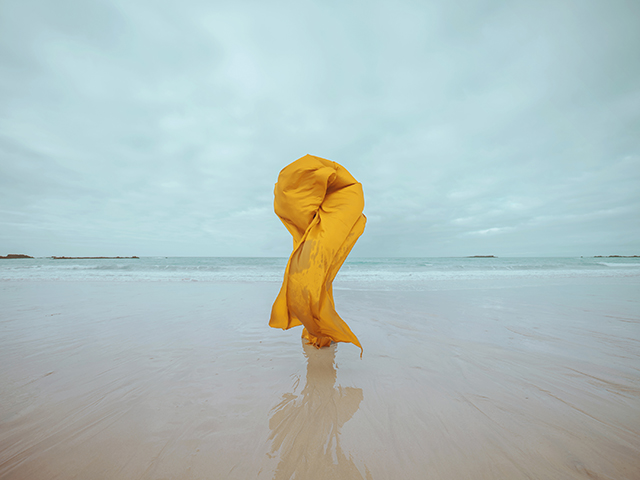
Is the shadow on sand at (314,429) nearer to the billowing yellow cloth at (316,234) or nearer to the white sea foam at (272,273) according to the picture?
the billowing yellow cloth at (316,234)

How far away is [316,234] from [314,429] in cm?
168

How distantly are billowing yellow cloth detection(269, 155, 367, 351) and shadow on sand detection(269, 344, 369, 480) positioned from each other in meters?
0.50

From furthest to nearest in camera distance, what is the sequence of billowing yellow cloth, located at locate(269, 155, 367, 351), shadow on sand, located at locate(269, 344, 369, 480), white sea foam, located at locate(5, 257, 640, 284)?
white sea foam, located at locate(5, 257, 640, 284) → billowing yellow cloth, located at locate(269, 155, 367, 351) → shadow on sand, located at locate(269, 344, 369, 480)

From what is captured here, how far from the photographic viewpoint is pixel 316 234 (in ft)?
8.93

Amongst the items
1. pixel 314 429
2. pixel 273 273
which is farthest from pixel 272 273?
pixel 314 429

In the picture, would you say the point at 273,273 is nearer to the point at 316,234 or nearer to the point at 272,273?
the point at 272,273

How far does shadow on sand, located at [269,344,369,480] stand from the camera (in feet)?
4.72

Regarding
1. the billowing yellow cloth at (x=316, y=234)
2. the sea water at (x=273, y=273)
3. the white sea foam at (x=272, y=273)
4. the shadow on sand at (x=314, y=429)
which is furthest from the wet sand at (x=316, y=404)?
the white sea foam at (x=272, y=273)

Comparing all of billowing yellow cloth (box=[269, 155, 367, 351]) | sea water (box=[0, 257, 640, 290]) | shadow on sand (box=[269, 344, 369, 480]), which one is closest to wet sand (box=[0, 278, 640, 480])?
shadow on sand (box=[269, 344, 369, 480])

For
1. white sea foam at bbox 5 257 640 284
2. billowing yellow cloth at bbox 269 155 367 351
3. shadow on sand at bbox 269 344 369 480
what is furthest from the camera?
white sea foam at bbox 5 257 640 284

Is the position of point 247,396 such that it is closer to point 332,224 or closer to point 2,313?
point 332,224

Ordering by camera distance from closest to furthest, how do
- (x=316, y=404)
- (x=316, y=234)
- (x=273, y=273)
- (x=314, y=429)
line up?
(x=314, y=429) < (x=316, y=404) < (x=316, y=234) < (x=273, y=273)

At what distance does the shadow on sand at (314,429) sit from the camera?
1438mm

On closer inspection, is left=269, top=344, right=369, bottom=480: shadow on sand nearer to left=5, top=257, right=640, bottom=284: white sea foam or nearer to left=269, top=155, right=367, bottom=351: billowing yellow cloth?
left=269, top=155, right=367, bottom=351: billowing yellow cloth
